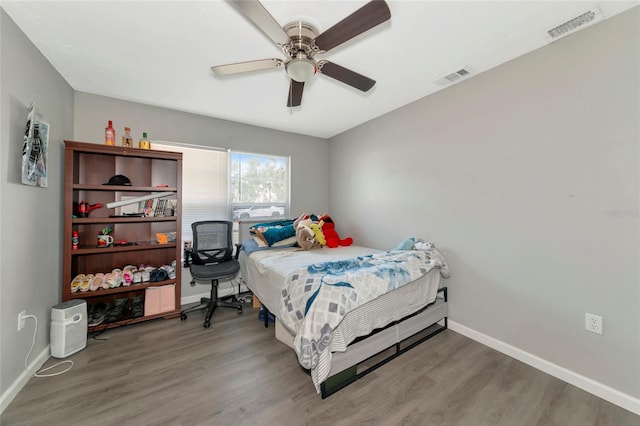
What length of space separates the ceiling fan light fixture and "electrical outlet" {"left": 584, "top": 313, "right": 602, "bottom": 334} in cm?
267

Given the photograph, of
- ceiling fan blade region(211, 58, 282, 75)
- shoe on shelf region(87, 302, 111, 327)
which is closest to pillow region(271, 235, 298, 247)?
shoe on shelf region(87, 302, 111, 327)

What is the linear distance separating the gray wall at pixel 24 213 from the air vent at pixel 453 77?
3.44 meters

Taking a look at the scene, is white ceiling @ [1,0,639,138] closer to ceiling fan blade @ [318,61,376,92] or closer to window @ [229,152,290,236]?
ceiling fan blade @ [318,61,376,92]

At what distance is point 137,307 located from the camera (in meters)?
2.71

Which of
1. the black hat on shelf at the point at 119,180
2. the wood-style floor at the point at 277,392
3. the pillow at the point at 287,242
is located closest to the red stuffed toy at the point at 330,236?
the pillow at the point at 287,242

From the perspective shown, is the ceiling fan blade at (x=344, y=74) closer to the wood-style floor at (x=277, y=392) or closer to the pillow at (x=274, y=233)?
the pillow at (x=274, y=233)

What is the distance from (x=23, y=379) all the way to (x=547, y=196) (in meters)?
4.21

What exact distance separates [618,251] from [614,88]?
112 centimetres

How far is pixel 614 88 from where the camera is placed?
5.46ft

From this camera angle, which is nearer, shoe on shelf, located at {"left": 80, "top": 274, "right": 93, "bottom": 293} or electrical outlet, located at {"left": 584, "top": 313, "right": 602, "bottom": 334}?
electrical outlet, located at {"left": 584, "top": 313, "right": 602, "bottom": 334}

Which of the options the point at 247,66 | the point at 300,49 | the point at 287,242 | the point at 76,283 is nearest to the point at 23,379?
the point at 76,283

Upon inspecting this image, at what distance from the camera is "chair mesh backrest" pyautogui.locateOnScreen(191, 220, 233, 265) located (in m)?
2.99

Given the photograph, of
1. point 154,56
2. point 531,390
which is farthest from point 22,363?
point 531,390

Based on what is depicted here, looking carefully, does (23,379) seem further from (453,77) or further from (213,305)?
(453,77)
